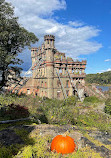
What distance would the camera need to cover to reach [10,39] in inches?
549

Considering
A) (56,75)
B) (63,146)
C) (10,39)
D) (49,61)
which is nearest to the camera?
(63,146)

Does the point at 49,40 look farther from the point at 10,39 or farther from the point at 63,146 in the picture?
the point at 63,146

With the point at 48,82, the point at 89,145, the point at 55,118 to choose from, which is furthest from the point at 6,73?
the point at 48,82

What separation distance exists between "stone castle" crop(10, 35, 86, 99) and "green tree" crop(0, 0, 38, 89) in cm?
1571

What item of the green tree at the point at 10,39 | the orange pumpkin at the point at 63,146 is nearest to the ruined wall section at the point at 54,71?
the green tree at the point at 10,39

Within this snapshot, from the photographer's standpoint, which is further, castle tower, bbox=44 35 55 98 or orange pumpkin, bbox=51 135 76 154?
castle tower, bbox=44 35 55 98

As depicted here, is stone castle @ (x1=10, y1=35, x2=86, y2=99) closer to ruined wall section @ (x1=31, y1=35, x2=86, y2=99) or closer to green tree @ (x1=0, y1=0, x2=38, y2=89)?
ruined wall section @ (x1=31, y1=35, x2=86, y2=99)

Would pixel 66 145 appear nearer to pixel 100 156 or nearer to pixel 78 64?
pixel 100 156

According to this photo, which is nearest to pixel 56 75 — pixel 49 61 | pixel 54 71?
pixel 54 71

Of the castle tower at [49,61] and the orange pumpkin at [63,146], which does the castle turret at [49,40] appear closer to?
the castle tower at [49,61]

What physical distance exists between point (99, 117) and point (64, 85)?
1798cm

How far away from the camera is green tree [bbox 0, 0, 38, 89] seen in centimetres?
1210

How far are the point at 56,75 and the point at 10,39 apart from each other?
19094mm

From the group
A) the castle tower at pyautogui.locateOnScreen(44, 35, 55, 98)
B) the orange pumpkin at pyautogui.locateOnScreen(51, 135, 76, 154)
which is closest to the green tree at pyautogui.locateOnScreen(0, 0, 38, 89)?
the orange pumpkin at pyautogui.locateOnScreen(51, 135, 76, 154)
